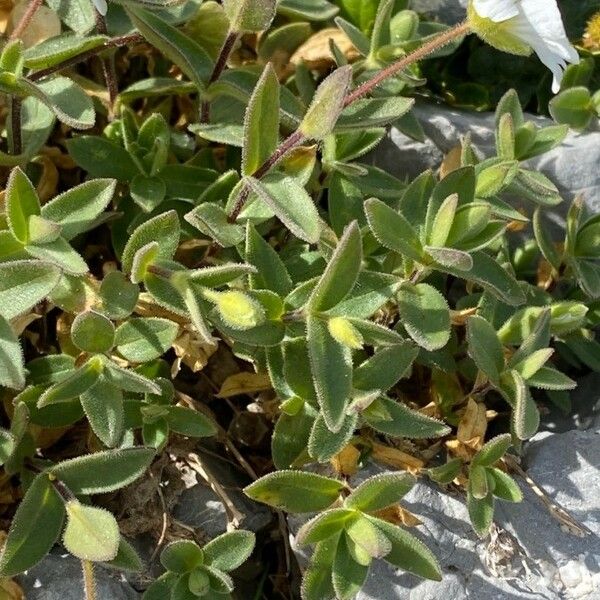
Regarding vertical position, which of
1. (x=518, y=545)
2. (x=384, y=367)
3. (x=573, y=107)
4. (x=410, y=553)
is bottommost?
(x=518, y=545)

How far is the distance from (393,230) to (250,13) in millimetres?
487

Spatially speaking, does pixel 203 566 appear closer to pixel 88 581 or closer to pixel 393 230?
Result: pixel 88 581

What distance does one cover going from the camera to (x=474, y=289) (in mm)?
2350

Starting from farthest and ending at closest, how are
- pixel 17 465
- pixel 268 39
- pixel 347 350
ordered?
pixel 268 39 → pixel 17 465 → pixel 347 350

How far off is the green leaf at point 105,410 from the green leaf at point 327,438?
0.35 metres

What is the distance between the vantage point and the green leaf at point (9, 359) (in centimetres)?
164

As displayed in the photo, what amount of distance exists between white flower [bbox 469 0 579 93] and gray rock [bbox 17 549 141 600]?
1278 mm

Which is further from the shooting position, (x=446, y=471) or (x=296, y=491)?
(x=446, y=471)

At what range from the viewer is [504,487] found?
1933 millimetres

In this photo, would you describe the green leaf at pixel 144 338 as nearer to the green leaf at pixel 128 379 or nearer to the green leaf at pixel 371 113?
the green leaf at pixel 128 379

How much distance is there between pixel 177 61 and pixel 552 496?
4.07ft

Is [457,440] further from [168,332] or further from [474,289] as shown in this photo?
[168,332]

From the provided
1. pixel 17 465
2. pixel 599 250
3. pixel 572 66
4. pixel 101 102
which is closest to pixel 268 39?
pixel 101 102

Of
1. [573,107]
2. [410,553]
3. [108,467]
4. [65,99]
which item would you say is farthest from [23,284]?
[573,107]
